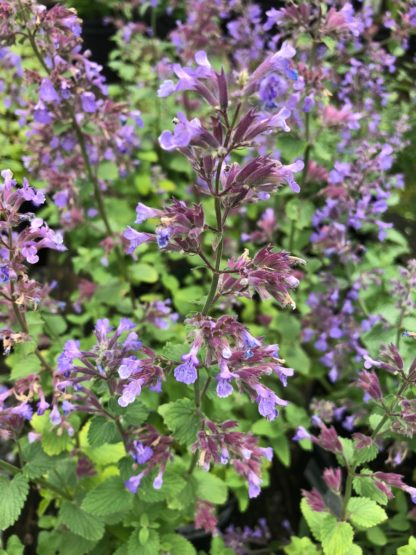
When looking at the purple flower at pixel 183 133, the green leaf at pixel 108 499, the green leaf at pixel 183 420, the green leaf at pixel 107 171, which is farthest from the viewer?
the green leaf at pixel 107 171

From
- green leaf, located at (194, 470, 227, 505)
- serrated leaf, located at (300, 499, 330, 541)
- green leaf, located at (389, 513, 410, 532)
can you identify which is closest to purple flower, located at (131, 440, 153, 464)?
green leaf, located at (194, 470, 227, 505)

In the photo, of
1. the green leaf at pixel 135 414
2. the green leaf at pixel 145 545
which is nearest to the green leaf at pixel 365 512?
the green leaf at pixel 145 545

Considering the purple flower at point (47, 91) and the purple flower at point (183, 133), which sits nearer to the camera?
the purple flower at point (183, 133)

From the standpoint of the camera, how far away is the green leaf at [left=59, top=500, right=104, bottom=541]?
200 centimetres

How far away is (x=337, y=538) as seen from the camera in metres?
1.86

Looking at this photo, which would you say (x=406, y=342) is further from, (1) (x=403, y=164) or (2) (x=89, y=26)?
(2) (x=89, y=26)

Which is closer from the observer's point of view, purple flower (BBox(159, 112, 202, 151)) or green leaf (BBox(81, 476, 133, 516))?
purple flower (BBox(159, 112, 202, 151))

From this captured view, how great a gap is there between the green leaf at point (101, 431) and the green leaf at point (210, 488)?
50 cm

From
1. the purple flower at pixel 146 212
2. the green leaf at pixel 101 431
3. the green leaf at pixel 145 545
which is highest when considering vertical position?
the purple flower at pixel 146 212

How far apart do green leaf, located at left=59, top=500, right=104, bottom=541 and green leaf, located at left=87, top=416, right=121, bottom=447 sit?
0.40m

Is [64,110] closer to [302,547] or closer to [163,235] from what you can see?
[163,235]

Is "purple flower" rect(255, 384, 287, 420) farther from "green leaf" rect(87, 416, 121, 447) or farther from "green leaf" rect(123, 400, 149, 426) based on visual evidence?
"green leaf" rect(87, 416, 121, 447)

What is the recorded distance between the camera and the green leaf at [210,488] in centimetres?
215

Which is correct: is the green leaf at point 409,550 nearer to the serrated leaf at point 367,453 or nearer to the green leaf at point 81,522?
the serrated leaf at point 367,453
